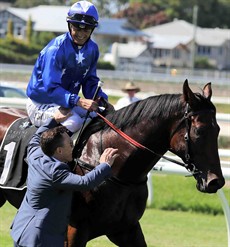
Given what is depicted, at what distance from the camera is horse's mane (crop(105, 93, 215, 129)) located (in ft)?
18.5

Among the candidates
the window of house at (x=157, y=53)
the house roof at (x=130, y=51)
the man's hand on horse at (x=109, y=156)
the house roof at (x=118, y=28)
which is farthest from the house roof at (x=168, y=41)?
the man's hand on horse at (x=109, y=156)

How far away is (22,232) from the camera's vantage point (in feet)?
17.0

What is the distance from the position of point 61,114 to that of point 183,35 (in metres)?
92.3

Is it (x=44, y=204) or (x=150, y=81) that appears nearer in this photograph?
(x=44, y=204)

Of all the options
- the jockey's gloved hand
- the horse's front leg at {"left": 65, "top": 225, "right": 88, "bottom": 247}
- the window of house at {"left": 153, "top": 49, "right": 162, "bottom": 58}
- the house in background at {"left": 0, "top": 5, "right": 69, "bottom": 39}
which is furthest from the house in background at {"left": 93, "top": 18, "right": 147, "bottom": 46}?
the horse's front leg at {"left": 65, "top": 225, "right": 88, "bottom": 247}

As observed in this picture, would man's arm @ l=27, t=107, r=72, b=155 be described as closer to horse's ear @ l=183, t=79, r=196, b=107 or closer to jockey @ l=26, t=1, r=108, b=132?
jockey @ l=26, t=1, r=108, b=132

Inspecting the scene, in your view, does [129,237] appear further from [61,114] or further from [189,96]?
[189,96]

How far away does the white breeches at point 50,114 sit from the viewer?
6.02 m

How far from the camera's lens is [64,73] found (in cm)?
605

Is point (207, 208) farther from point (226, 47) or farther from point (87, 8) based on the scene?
point (226, 47)

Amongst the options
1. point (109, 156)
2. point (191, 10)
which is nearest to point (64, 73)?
point (109, 156)

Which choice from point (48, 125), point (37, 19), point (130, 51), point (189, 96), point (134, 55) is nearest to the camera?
point (189, 96)

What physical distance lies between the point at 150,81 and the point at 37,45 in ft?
86.5

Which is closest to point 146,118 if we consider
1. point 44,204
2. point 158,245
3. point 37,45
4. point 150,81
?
point 44,204
